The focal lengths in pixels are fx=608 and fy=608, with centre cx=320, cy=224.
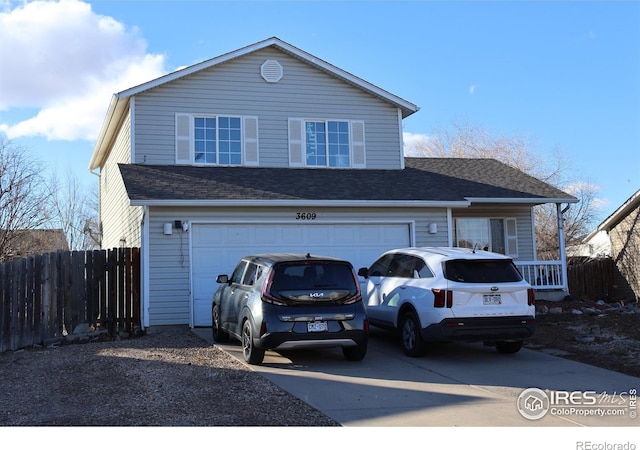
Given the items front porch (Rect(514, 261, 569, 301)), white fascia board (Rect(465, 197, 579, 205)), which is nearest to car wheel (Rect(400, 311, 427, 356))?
white fascia board (Rect(465, 197, 579, 205))

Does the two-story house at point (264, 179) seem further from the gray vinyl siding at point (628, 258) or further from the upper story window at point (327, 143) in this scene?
the gray vinyl siding at point (628, 258)

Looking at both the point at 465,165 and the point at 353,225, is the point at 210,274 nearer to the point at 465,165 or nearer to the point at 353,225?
the point at 353,225

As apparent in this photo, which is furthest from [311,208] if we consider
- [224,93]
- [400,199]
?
[224,93]

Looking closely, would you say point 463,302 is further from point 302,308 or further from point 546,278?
point 546,278

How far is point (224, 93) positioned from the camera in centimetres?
1617

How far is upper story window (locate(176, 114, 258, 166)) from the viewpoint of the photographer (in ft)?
51.5

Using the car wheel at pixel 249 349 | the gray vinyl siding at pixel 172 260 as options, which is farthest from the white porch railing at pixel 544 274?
the car wheel at pixel 249 349

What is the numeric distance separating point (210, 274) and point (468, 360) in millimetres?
6251

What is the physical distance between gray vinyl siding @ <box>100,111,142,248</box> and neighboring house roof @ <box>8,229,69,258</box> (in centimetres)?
206

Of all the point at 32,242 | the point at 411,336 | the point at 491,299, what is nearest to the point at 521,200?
the point at 491,299

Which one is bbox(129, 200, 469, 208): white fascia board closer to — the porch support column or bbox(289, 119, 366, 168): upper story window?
bbox(289, 119, 366, 168): upper story window

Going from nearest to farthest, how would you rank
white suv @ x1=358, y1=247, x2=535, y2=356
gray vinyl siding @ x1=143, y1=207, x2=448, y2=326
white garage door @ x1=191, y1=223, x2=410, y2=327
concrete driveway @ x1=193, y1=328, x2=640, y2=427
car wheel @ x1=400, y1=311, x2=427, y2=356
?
concrete driveway @ x1=193, y1=328, x2=640, y2=427
white suv @ x1=358, y1=247, x2=535, y2=356
car wheel @ x1=400, y1=311, x2=427, y2=356
gray vinyl siding @ x1=143, y1=207, x2=448, y2=326
white garage door @ x1=191, y1=223, x2=410, y2=327

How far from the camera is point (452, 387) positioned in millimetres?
8008

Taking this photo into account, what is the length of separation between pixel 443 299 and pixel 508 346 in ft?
6.56
